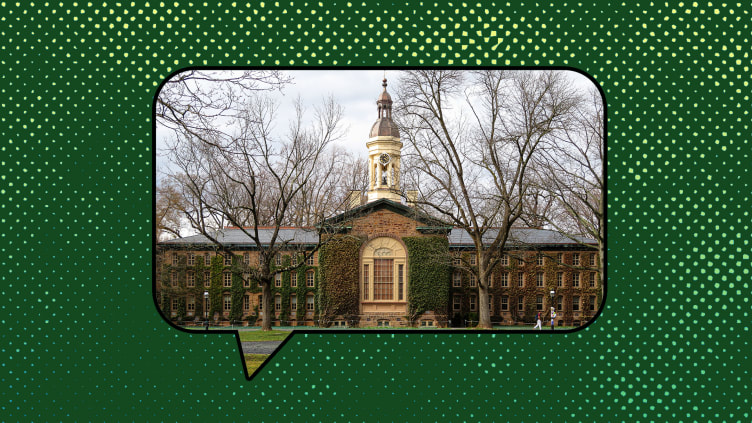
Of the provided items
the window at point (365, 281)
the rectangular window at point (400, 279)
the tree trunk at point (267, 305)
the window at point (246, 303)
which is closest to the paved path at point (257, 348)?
the tree trunk at point (267, 305)

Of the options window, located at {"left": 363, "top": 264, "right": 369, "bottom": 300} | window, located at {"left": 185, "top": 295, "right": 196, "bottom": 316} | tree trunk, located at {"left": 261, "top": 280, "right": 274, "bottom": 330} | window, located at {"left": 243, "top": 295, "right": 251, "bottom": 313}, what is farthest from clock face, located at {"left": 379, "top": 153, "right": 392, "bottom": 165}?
window, located at {"left": 243, "top": 295, "right": 251, "bottom": 313}

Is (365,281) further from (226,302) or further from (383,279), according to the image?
(226,302)

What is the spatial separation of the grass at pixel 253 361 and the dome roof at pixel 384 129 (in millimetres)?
9922

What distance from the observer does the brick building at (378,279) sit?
19672mm

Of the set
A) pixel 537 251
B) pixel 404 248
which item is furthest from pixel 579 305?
pixel 404 248

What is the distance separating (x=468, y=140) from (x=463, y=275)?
943 cm

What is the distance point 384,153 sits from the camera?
56.0ft

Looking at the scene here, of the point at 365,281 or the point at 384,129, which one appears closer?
the point at 384,129

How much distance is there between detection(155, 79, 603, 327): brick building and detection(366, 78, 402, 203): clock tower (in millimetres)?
158

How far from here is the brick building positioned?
19672 millimetres

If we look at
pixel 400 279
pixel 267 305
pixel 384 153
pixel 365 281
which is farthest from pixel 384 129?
pixel 400 279

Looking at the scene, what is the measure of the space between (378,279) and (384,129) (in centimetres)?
824

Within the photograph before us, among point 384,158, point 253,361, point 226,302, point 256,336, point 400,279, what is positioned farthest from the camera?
point 226,302

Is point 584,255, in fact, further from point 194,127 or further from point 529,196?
point 194,127
